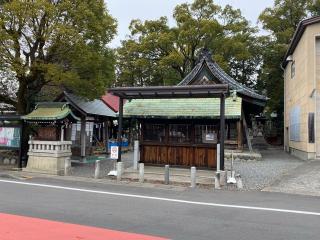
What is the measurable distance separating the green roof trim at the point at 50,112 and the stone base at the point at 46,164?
5.86 feet

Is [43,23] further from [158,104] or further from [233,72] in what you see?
[233,72]

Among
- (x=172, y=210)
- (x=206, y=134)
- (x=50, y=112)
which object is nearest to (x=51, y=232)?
(x=172, y=210)

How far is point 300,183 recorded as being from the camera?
14859 millimetres

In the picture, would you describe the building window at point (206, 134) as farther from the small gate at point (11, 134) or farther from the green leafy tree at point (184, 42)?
the green leafy tree at point (184, 42)

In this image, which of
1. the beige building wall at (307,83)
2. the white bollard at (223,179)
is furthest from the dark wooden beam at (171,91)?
the beige building wall at (307,83)

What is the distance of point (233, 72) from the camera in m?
48.9

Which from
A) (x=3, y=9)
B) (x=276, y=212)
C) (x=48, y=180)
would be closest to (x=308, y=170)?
(x=276, y=212)

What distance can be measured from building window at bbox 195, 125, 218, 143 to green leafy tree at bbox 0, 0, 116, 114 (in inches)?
231

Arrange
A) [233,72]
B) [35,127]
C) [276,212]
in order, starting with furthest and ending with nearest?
[233,72], [35,127], [276,212]

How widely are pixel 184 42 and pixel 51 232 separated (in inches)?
1414

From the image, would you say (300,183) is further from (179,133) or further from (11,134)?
(11,134)

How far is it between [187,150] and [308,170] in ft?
19.0

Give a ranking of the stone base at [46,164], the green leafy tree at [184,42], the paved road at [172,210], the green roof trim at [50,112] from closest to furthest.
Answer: the paved road at [172,210]
the stone base at [46,164]
the green roof trim at [50,112]
the green leafy tree at [184,42]

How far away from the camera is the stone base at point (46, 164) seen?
1756cm
